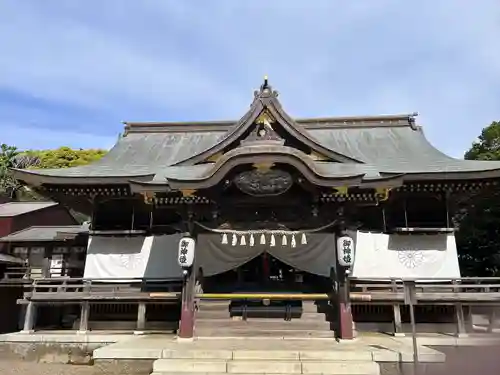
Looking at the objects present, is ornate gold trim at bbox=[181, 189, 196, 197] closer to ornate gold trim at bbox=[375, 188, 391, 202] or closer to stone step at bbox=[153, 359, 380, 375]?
stone step at bbox=[153, 359, 380, 375]

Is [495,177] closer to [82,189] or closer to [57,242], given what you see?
[82,189]

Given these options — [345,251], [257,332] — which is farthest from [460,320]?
[257,332]

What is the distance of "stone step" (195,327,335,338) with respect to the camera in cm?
989

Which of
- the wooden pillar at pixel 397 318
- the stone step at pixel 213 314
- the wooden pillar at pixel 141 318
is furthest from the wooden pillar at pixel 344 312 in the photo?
the wooden pillar at pixel 141 318

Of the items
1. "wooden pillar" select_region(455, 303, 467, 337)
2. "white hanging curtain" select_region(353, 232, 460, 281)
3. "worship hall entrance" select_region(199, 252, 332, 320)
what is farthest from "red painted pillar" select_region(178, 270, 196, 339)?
"wooden pillar" select_region(455, 303, 467, 337)

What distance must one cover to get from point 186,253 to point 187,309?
4.87ft

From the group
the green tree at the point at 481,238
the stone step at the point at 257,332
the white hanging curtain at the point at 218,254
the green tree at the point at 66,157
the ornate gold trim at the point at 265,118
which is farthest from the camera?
the green tree at the point at 66,157

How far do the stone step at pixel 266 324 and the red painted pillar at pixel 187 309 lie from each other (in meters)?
0.41

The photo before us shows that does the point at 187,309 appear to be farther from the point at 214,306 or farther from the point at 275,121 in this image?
the point at 275,121

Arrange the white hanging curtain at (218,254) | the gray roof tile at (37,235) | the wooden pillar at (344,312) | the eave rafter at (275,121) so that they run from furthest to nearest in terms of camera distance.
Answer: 1. the gray roof tile at (37,235)
2. the eave rafter at (275,121)
3. the white hanging curtain at (218,254)
4. the wooden pillar at (344,312)

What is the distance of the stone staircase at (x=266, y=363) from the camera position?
746 cm

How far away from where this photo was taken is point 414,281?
35.5 ft

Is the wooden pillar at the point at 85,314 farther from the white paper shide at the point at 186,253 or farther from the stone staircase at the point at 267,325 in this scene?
the stone staircase at the point at 267,325

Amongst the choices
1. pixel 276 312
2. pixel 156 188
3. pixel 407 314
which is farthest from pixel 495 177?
pixel 156 188
